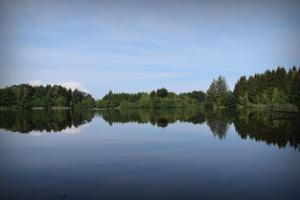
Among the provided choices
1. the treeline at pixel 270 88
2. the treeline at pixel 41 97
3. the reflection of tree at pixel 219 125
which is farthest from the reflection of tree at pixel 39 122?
the treeline at pixel 41 97

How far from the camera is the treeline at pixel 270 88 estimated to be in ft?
196

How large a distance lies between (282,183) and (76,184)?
8428 millimetres

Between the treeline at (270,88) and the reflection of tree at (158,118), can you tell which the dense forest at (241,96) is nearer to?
the treeline at (270,88)

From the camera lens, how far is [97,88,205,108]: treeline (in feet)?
416

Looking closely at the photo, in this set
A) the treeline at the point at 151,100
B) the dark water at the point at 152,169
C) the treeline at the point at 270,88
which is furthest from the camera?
the treeline at the point at 151,100

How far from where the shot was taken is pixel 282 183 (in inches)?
476

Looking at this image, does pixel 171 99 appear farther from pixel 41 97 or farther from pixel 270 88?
pixel 41 97

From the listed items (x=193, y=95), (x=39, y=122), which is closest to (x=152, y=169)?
(x=39, y=122)

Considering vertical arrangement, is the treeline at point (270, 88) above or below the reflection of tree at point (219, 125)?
above

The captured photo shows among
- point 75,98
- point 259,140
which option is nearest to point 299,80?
point 259,140

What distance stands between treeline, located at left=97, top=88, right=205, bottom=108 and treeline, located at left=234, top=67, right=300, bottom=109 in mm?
31153

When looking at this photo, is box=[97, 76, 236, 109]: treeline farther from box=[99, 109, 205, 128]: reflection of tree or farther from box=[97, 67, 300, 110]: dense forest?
box=[99, 109, 205, 128]: reflection of tree

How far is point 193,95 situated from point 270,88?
78243 millimetres

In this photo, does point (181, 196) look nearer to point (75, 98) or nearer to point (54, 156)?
point (54, 156)
